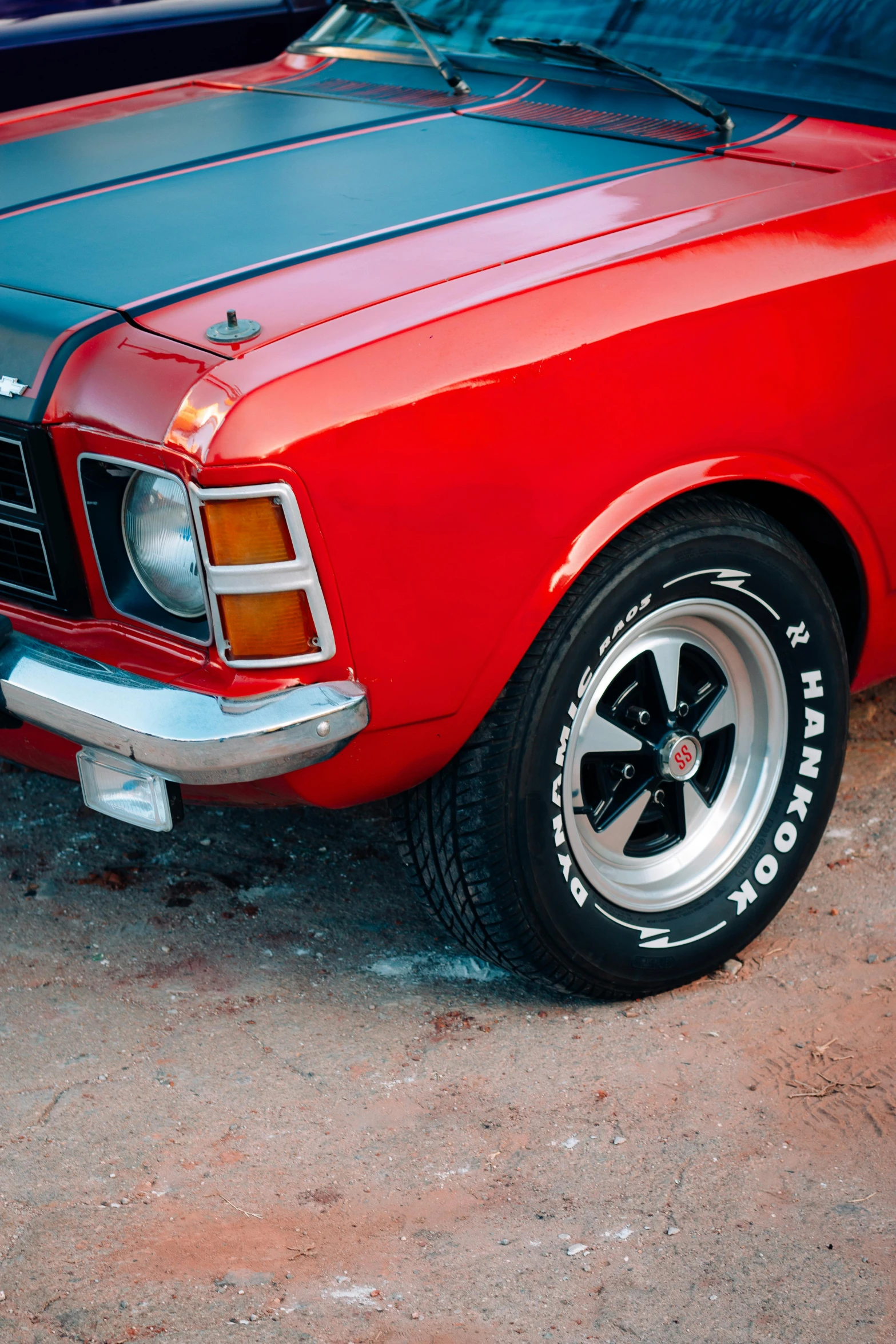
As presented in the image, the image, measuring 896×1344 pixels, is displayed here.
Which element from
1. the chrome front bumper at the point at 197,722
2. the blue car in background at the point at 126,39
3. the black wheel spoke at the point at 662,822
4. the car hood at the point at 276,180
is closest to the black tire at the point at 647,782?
the black wheel spoke at the point at 662,822

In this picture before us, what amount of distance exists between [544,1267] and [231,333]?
146cm

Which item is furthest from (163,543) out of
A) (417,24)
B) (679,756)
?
(417,24)

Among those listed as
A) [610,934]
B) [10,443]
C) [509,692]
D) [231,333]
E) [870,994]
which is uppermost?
[231,333]

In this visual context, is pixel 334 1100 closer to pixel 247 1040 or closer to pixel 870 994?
pixel 247 1040

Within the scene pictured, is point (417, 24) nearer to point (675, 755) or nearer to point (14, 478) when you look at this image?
point (14, 478)

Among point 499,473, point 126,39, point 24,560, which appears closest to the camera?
point 499,473

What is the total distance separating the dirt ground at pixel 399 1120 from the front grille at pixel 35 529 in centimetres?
89

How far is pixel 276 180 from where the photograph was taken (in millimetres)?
2625

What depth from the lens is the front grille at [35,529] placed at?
2.05m

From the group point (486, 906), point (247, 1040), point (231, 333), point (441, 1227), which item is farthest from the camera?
point (247, 1040)

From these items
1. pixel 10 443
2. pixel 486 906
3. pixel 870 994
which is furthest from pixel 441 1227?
pixel 10 443

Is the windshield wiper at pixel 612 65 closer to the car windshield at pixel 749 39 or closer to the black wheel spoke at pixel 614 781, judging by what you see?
the car windshield at pixel 749 39

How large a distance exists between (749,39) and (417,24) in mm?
892

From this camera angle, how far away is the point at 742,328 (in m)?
2.24
